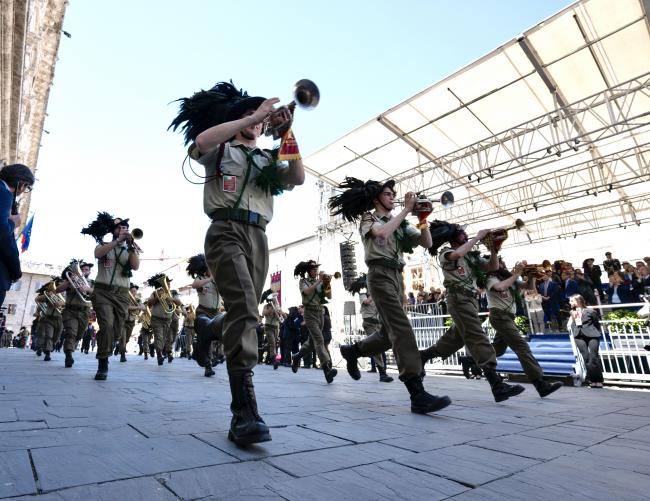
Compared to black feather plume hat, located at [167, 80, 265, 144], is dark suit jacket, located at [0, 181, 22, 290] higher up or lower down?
lower down

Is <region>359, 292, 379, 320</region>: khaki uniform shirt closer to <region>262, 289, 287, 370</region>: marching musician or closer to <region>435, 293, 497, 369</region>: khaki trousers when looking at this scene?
<region>262, 289, 287, 370</region>: marching musician

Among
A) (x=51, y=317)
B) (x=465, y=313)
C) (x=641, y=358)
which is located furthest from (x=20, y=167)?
(x=641, y=358)

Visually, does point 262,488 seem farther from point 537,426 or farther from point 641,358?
point 641,358

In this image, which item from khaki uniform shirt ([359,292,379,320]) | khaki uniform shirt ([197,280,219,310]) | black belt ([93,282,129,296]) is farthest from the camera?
khaki uniform shirt ([359,292,379,320])

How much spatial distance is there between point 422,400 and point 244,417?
1.79 m

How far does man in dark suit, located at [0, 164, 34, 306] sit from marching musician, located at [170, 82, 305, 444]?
137cm

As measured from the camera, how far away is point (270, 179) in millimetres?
2701

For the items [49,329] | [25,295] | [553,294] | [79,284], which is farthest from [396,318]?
[25,295]

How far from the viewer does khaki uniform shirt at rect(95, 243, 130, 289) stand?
5488 millimetres

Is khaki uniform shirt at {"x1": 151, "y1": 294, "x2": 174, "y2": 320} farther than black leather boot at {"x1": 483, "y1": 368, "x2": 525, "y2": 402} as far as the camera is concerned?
Yes

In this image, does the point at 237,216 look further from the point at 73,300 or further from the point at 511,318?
the point at 73,300

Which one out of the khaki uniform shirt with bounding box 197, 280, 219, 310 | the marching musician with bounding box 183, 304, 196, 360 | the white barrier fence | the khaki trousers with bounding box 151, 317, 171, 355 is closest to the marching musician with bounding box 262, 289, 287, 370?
the khaki trousers with bounding box 151, 317, 171, 355

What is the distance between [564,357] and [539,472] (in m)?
7.88

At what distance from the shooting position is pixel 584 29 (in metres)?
10.1
